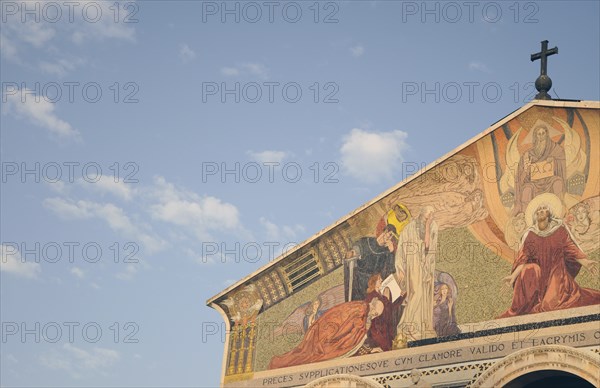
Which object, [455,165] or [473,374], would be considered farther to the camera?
[455,165]

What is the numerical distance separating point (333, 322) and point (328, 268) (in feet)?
3.51

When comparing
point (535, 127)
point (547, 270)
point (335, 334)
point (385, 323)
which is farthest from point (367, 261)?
point (535, 127)

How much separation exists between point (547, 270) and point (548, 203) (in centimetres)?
115

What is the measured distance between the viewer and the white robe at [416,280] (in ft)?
55.4

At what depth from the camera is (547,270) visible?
15.9 meters

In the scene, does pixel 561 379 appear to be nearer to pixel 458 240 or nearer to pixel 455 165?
pixel 458 240

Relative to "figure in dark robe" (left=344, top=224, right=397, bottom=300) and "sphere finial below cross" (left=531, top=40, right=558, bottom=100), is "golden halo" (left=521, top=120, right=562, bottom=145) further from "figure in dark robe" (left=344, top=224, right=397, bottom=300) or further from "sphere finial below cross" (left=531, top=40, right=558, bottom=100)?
"figure in dark robe" (left=344, top=224, right=397, bottom=300)

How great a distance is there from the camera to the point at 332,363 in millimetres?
17750

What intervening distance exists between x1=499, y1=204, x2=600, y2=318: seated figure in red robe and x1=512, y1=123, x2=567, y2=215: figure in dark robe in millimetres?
322

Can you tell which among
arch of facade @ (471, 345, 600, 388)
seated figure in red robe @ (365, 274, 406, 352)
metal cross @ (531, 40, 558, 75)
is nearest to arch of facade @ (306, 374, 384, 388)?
seated figure in red robe @ (365, 274, 406, 352)

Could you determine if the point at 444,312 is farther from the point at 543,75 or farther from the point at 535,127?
the point at 543,75

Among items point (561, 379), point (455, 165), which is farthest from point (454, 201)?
point (561, 379)

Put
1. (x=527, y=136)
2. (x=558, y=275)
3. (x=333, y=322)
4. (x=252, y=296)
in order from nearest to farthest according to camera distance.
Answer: (x=558, y=275), (x=527, y=136), (x=333, y=322), (x=252, y=296)

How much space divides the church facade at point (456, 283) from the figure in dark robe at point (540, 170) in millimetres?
23
